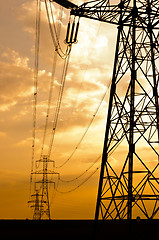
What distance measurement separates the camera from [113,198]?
2577 centimetres
